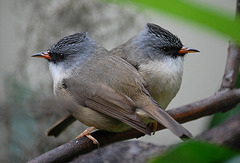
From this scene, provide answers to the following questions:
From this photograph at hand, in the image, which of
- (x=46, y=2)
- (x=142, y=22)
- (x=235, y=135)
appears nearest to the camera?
(x=235, y=135)

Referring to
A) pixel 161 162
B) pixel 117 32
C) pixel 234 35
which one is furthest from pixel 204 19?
pixel 117 32

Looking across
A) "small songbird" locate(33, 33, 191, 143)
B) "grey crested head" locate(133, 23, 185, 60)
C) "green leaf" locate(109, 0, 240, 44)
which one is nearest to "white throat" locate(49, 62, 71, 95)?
"small songbird" locate(33, 33, 191, 143)

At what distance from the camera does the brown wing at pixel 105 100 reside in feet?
6.70

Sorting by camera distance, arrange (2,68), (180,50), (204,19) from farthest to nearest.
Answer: (2,68) → (180,50) → (204,19)

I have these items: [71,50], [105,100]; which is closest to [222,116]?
[105,100]

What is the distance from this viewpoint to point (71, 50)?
2.55 metres

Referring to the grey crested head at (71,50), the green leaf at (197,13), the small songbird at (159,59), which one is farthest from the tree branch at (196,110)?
the green leaf at (197,13)

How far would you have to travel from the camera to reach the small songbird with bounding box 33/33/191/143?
2.11m

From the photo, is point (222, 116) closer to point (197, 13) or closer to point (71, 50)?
point (71, 50)

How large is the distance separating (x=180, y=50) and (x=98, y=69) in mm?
629

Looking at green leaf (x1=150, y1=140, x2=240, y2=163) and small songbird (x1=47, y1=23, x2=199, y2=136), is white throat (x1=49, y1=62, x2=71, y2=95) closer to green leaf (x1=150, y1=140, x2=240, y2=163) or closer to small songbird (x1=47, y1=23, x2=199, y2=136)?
small songbird (x1=47, y1=23, x2=199, y2=136)

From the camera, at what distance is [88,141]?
2.29m

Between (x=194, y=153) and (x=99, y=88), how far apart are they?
1735 mm

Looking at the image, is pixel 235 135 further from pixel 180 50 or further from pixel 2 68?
pixel 2 68
